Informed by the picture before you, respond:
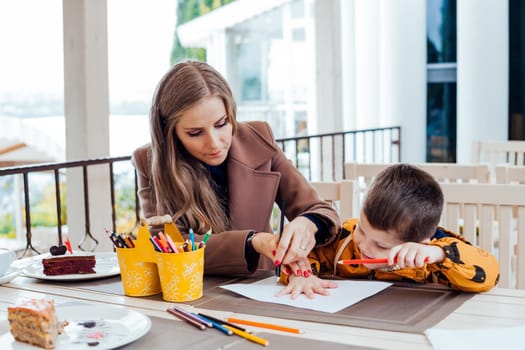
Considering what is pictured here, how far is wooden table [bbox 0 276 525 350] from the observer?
1.15 meters

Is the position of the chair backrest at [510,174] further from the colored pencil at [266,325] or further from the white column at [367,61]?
the white column at [367,61]

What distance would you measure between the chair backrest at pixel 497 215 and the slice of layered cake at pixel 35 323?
3.72 ft

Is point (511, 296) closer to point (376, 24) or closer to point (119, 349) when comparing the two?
point (119, 349)

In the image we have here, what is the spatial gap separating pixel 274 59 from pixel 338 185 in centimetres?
812

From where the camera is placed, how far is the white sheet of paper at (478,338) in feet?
3.57

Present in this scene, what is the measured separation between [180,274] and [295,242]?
288 mm

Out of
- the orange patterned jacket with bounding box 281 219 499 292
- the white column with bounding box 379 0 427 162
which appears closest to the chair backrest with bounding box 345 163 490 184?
the orange patterned jacket with bounding box 281 219 499 292

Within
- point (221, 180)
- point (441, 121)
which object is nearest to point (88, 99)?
point (221, 180)

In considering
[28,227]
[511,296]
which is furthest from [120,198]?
[511,296]

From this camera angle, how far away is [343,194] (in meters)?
2.01

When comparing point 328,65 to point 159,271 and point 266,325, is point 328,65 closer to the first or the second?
point 159,271

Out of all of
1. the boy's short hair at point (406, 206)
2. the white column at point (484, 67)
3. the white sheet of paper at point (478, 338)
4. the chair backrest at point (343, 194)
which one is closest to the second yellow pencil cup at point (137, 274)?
the boy's short hair at point (406, 206)

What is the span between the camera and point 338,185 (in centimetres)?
202

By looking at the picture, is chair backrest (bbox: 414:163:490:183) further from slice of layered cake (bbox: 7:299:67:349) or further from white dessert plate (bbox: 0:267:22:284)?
slice of layered cake (bbox: 7:299:67:349)
